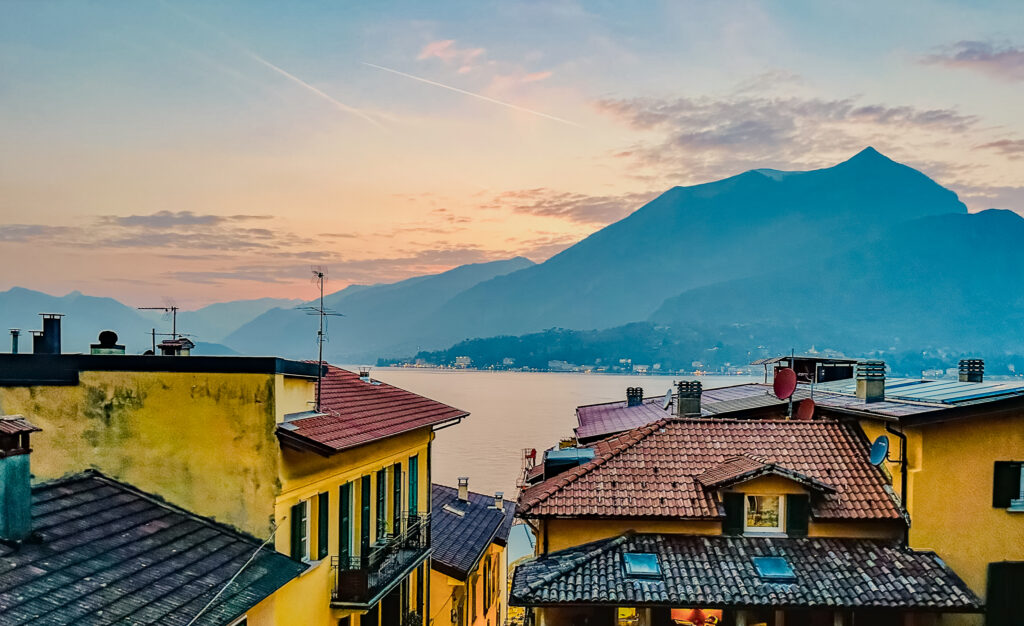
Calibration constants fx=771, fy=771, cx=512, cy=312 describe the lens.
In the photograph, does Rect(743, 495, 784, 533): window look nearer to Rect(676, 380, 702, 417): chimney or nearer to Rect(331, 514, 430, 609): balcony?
Rect(676, 380, 702, 417): chimney

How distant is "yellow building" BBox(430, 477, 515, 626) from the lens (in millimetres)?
22531

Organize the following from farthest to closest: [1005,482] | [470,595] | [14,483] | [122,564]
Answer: [470,595], [1005,482], [122,564], [14,483]

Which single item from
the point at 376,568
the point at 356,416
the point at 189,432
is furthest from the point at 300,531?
the point at 356,416

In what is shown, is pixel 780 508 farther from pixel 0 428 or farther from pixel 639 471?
pixel 0 428

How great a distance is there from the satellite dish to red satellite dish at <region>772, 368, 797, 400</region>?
137 inches

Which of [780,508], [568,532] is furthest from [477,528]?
[780,508]

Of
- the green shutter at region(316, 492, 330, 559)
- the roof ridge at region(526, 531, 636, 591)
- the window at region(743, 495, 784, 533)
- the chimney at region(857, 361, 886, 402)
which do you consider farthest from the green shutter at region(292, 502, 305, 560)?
the chimney at region(857, 361, 886, 402)

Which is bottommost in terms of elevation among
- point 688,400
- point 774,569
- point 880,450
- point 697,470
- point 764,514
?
point 774,569

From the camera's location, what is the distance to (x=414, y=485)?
20.4 metres

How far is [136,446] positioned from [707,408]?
17390 millimetres

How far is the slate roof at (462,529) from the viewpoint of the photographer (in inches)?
898

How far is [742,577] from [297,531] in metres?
8.47

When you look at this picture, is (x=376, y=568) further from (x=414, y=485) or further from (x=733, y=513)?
(x=733, y=513)

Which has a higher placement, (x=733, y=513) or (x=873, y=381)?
(x=873, y=381)
